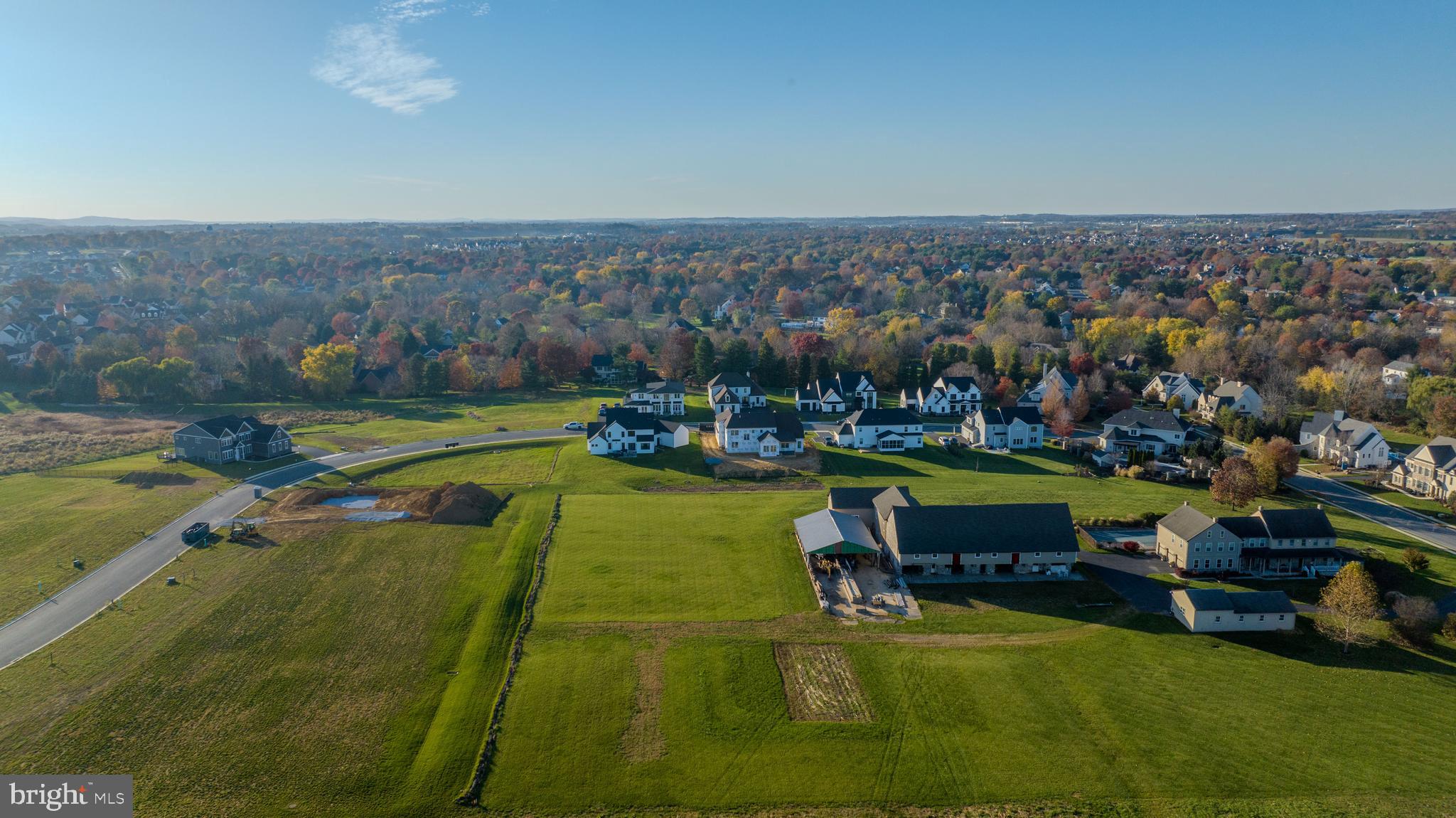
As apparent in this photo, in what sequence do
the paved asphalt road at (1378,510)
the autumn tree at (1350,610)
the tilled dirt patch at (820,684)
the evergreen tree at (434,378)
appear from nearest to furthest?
the tilled dirt patch at (820,684), the autumn tree at (1350,610), the paved asphalt road at (1378,510), the evergreen tree at (434,378)

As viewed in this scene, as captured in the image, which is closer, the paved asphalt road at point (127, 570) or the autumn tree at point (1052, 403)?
the paved asphalt road at point (127, 570)

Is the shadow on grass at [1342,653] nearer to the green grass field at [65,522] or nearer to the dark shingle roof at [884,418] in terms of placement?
the dark shingle roof at [884,418]

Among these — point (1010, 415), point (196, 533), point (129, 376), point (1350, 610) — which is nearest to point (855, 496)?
point (1350, 610)

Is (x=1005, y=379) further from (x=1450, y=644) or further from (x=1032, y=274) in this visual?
(x=1032, y=274)

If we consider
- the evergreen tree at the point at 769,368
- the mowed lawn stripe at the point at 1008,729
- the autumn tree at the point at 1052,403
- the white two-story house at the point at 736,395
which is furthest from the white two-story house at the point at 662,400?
the mowed lawn stripe at the point at 1008,729

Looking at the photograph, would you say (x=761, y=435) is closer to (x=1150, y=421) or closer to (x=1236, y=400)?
(x=1150, y=421)

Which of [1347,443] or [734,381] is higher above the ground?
[734,381]
